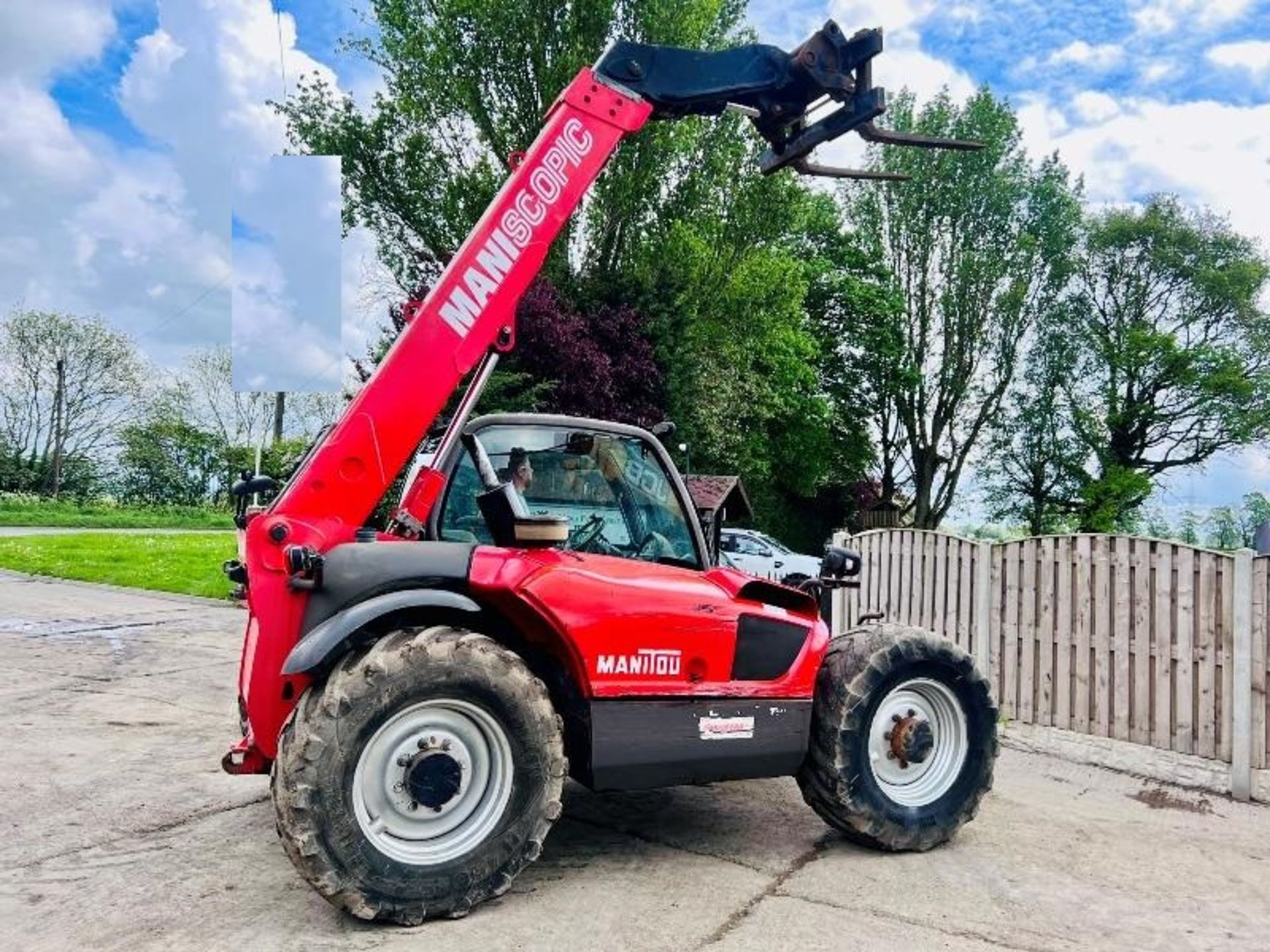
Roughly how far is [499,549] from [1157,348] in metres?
37.0

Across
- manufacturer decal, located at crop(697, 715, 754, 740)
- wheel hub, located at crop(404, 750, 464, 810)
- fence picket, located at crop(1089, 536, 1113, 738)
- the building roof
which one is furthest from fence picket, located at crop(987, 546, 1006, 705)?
wheel hub, located at crop(404, 750, 464, 810)

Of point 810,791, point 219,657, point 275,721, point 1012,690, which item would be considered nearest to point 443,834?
point 275,721

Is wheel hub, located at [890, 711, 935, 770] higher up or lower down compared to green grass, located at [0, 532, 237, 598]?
higher up

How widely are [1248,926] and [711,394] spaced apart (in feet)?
75.3

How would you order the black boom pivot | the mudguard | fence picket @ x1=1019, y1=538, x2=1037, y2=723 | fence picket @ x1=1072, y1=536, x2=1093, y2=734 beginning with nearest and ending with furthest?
the mudguard → the black boom pivot → fence picket @ x1=1072, y1=536, x2=1093, y2=734 → fence picket @ x1=1019, y1=538, x2=1037, y2=723

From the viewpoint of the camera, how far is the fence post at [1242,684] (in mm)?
6246

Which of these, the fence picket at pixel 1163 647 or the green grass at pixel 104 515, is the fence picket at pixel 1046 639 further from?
the green grass at pixel 104 515

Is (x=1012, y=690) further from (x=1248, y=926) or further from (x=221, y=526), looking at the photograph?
(x=221, y=526)

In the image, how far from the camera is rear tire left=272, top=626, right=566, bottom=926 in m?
3.52

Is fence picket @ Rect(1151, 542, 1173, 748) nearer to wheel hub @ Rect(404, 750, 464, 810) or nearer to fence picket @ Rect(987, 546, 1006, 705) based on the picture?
fence picket @ Rect(987, 546, 1006, 705)

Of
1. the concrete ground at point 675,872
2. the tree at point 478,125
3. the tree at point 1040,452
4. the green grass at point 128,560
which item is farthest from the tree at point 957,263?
the concrete ground at point 675,872

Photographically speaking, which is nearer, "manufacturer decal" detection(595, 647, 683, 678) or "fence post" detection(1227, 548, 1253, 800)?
"manufacturer decal" detection(595, 647, 683, 678)

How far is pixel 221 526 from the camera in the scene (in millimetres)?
38469

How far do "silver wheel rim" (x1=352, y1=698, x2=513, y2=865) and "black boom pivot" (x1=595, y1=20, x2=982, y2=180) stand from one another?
315cm
